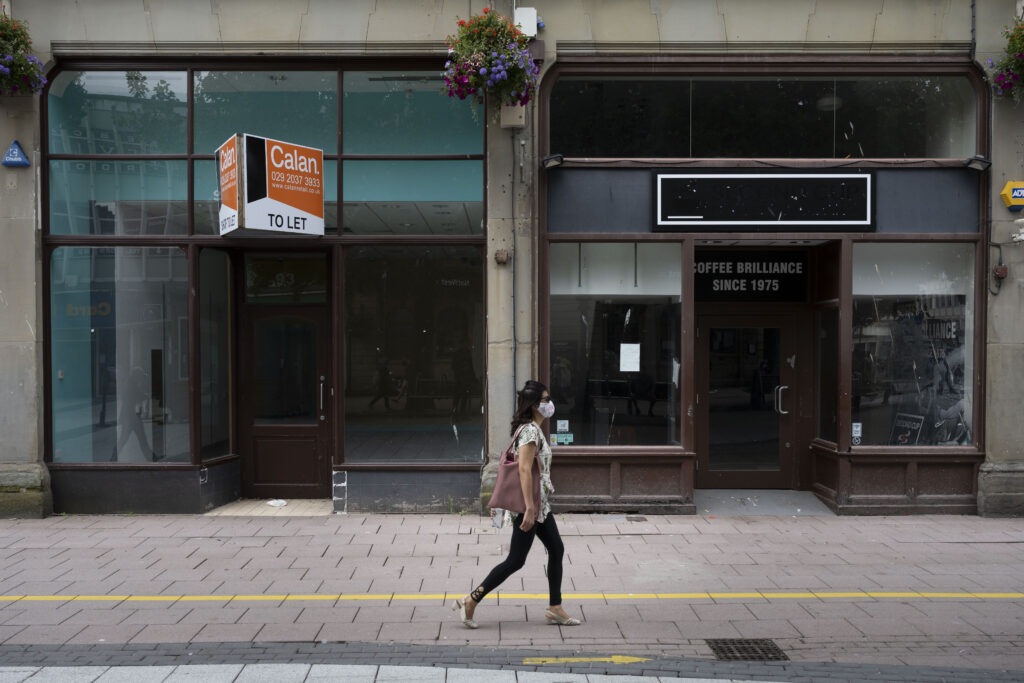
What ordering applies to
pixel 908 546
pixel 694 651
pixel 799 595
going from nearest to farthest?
1. pixel 694 651
2. pixel 799 595
3. pixel 908 546

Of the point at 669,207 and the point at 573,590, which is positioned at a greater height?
the point at 669,207

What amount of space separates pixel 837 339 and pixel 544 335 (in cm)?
362

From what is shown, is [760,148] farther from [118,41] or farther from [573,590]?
[118,41]

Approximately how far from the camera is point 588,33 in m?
9.13

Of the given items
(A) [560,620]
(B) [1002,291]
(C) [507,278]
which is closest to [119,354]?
(C) [507,278]

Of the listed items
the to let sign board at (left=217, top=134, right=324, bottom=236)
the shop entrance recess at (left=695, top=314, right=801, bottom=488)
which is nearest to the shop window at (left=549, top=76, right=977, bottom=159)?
the shop entrance recess at (left=695, top=314, right=801, bottom=488)

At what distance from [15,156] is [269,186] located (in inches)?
123

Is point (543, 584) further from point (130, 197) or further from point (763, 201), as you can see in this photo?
point (130, 197)

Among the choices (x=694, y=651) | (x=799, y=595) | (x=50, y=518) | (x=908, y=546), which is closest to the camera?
(x=694, y=651)

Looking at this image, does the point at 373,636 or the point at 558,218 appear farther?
the point at 558,218

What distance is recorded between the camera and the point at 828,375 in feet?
32.1

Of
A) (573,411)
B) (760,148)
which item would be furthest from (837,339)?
(573,411)

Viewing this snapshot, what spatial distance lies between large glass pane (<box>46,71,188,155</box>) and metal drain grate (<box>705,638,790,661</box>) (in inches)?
317

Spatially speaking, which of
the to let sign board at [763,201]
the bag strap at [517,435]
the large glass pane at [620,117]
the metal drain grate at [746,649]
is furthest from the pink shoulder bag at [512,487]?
the large glass pane at [620,117]
